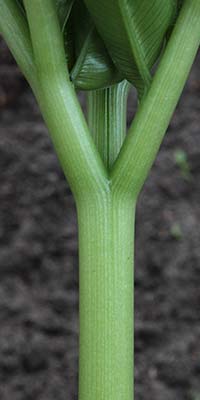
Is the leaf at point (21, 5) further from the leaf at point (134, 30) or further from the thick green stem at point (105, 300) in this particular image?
the thick green stem at point (105, 300)

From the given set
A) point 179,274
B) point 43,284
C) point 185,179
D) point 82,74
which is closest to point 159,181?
point 185,179

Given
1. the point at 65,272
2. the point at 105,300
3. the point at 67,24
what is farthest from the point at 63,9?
the point at 65,272

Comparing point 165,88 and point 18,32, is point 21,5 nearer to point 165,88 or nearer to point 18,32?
point 18,32

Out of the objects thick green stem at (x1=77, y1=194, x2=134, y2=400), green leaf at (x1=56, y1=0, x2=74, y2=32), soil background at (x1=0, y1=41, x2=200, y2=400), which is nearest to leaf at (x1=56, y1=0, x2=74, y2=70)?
green leaf at (x1=56, y1=0, x2=74, y2=32)

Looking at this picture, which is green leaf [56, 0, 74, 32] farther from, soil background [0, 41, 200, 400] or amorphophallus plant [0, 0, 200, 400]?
soil background [0, 41, 200, 400]

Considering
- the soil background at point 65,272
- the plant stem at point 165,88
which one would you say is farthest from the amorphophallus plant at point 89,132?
the soil background at point 65,272
